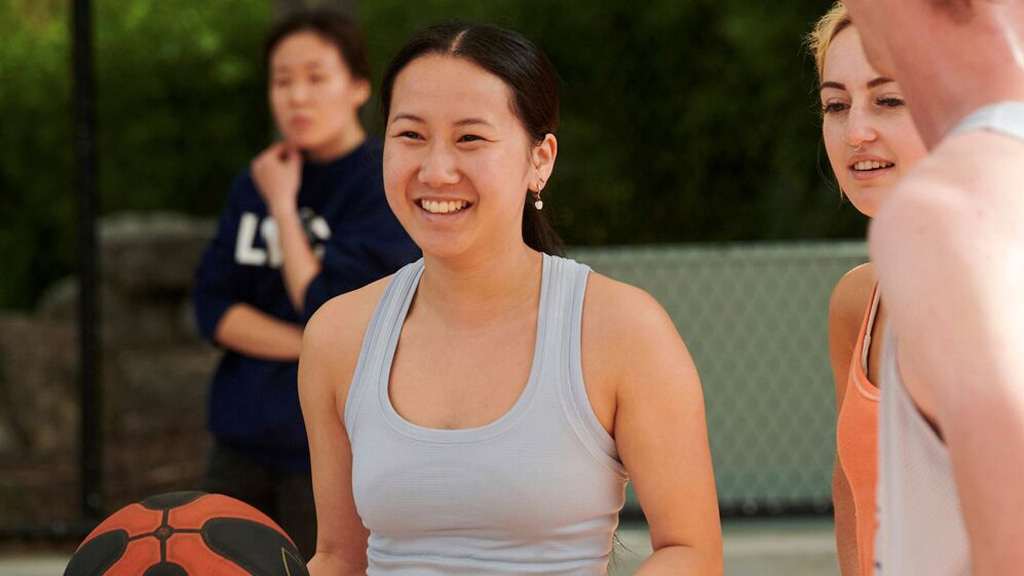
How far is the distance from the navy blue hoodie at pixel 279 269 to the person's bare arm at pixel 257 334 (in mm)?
26

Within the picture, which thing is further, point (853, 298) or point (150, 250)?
point (150, 250)

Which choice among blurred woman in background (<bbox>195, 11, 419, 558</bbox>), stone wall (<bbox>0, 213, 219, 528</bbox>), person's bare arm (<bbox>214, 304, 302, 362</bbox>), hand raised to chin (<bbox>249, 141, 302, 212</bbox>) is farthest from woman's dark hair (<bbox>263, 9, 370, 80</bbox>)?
stone wall (<bbox>0, 213, 219, 528</bbox>)

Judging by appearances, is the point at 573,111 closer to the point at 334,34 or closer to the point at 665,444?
the point at 334,34

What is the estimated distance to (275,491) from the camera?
3.57m

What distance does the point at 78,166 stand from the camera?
5.47m

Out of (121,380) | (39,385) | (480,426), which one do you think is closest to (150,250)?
(121,380)

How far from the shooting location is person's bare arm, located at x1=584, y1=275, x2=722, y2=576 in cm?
221

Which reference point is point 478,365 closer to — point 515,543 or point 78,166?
point 515,543

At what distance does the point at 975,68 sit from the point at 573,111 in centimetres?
561

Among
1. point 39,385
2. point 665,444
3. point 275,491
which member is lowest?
point 39,385

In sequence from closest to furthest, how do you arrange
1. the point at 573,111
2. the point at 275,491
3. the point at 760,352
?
1. the point at 275,491
2. the point at 760,352
3. the point at 573,111

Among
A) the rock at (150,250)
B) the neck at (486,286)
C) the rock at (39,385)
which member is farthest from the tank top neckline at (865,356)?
the rock at (150,250)

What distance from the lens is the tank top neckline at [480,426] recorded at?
2254 millimetres

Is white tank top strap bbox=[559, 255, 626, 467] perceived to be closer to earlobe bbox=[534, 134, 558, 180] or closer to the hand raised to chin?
earlobe bbox=[534, 134, 558, 180]
